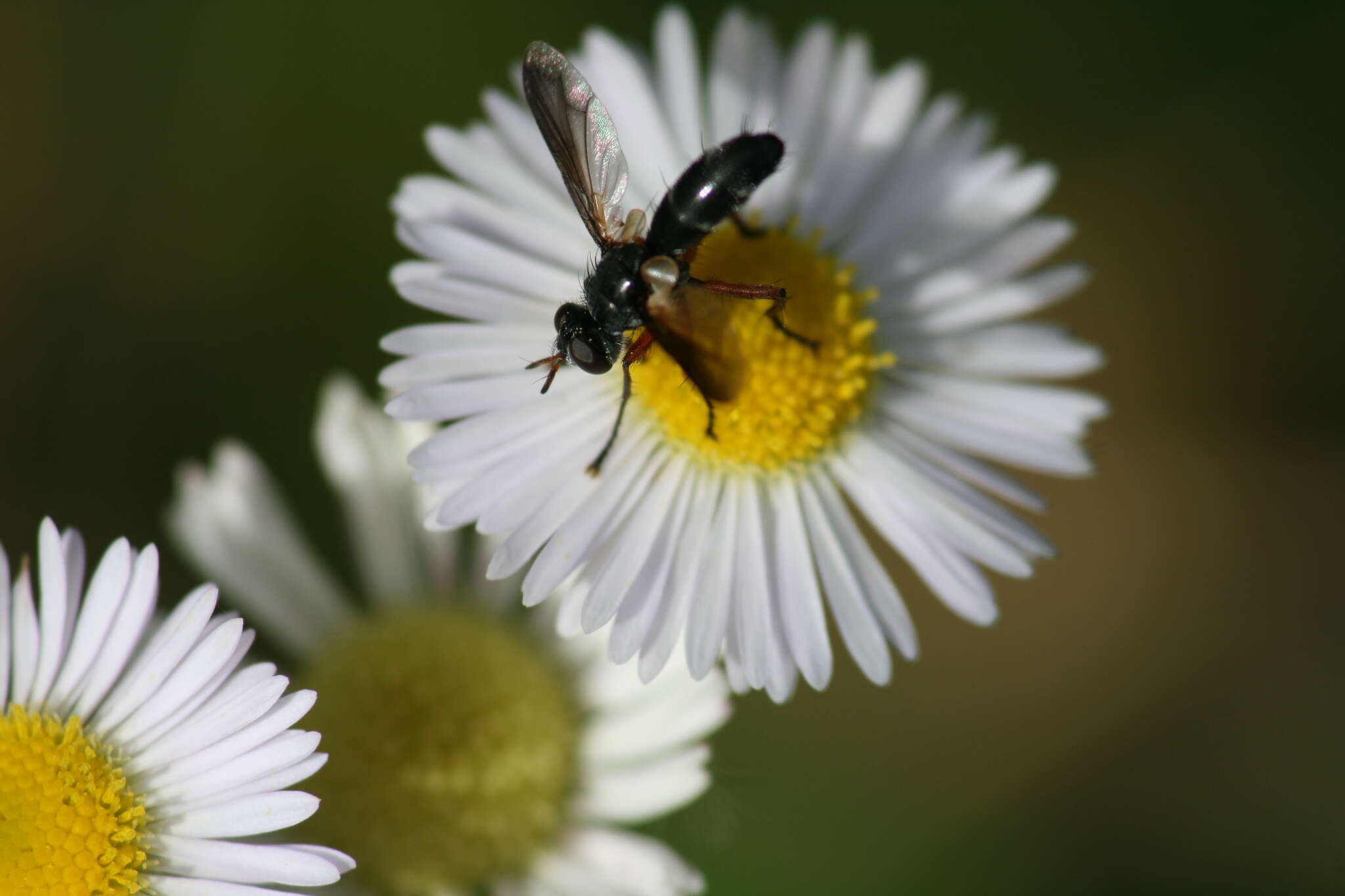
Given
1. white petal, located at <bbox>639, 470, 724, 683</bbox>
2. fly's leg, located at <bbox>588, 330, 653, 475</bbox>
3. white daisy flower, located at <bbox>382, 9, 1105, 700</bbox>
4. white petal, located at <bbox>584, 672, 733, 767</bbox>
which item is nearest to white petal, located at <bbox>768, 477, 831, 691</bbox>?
white daisy flower, located at <bbox>382, 9, 1105, 700</bbox>

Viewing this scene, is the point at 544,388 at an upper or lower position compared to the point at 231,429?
lower

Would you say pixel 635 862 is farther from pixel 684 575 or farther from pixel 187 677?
pixel 187 677

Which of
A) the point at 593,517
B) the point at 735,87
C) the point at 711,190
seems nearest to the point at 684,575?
the point at 593,517

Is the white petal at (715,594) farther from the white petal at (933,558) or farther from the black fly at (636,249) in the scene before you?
the white petal at (933,558)

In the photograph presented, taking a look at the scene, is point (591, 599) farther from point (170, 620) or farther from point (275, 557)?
point (275, 557)

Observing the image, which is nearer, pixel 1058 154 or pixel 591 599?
pixel 591 599

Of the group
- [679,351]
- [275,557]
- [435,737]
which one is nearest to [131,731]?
[435,737]

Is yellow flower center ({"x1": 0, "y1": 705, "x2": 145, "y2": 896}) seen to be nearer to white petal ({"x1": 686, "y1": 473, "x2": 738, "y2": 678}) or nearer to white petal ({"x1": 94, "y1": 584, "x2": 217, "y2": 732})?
white petal ({"x1": 94, "y1": 584, "x2": 217, "y2": 732})
